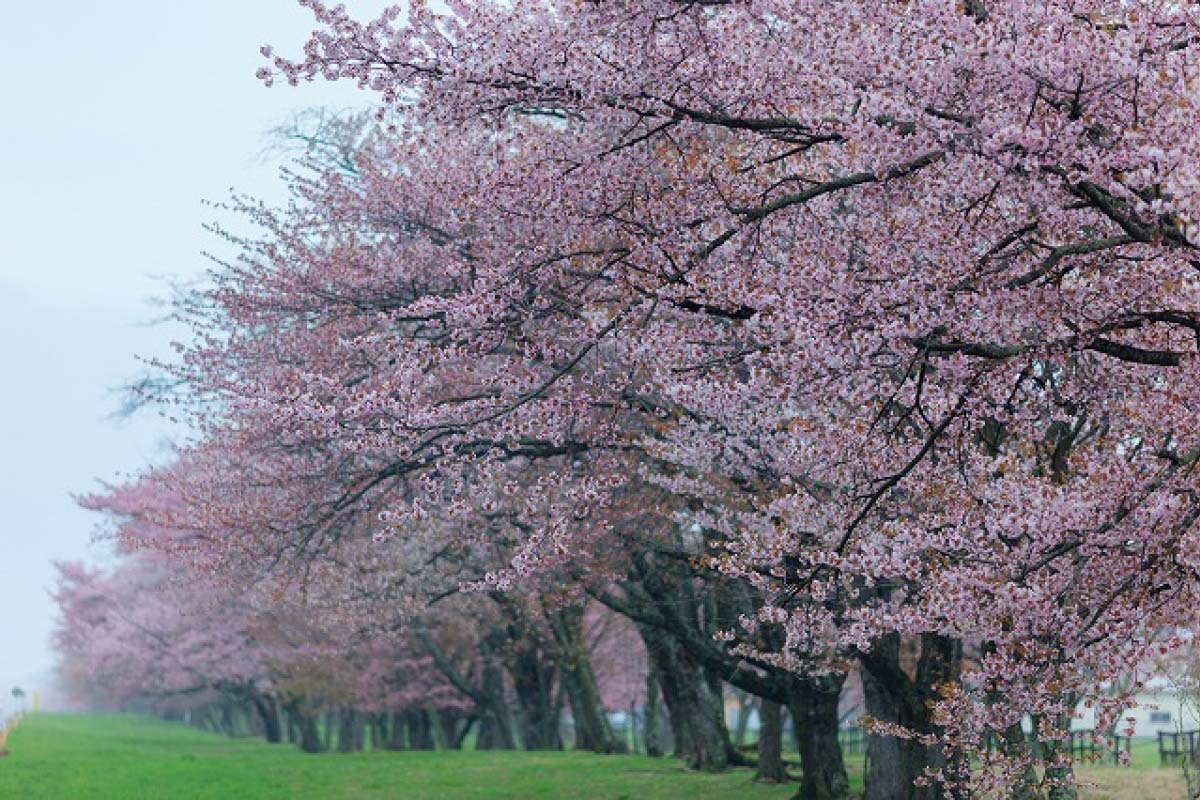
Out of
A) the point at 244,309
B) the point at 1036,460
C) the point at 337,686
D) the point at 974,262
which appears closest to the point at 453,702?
the point at 337,686

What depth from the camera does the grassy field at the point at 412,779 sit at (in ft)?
76.5

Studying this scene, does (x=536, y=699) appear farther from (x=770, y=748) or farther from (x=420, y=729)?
(x=770, y=748)

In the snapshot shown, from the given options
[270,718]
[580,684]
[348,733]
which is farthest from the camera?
[270,718]

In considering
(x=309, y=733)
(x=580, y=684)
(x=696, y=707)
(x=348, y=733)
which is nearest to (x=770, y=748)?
(x=696, y=707)

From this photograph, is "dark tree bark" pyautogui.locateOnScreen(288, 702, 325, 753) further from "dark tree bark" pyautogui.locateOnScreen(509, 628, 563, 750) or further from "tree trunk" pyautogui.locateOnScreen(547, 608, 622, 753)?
"tree trunk" pyautogui.locateOnScreen(547, 608, 622, 753)

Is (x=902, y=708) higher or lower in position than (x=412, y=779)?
higher

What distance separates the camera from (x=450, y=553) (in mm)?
22375

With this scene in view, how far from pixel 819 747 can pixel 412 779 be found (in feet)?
39.2

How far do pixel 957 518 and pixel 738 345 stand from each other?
95.4 inches

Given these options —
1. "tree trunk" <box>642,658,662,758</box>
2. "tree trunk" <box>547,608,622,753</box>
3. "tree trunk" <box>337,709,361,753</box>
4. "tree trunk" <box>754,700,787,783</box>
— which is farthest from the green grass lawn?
"tree trunk" <box>337,709,361,753</box>

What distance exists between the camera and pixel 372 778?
29750mm

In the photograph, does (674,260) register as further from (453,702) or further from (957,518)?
(453,702)

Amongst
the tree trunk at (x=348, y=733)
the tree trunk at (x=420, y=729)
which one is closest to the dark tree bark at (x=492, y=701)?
the tree trunk at (x=420, y=729)

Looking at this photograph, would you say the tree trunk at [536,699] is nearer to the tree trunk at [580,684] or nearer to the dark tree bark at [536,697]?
the dark tree bark at [536,697]
